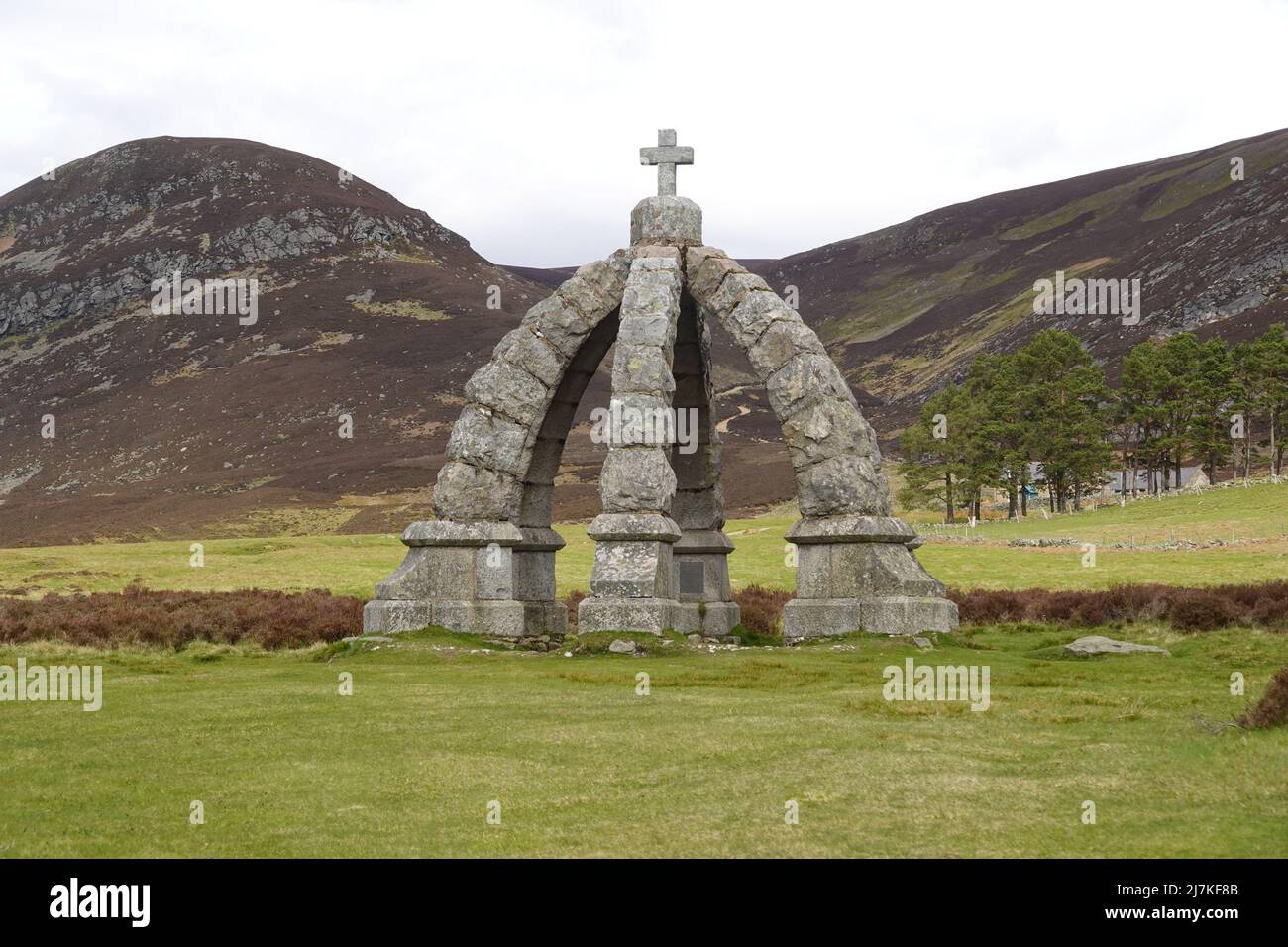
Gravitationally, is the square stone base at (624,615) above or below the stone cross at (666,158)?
below

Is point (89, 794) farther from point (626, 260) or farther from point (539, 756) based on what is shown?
point (626, 260)

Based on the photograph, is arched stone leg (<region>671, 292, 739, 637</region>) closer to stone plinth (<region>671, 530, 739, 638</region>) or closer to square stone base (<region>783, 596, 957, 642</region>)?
stone plinth (<region>671, 530, 739, 638</region>)

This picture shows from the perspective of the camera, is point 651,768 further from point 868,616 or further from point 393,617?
point 393,617

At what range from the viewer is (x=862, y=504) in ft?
101

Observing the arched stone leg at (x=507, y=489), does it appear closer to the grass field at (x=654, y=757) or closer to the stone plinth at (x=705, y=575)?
the grass field at (x=654, y=757)

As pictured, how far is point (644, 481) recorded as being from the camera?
30641 millimetres

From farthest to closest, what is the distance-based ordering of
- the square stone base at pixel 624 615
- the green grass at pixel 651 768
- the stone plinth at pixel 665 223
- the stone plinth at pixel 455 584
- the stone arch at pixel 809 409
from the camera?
the stone plinth at pixel 665 223 → the stone plinth at pixel 455 584 → the stone arch at pixel 809 409 → the square stone base at pixel 624 615 → the green grass at pixel 651 768

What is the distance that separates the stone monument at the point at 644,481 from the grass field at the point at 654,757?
5.61 ft

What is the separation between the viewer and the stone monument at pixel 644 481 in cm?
A: 3019

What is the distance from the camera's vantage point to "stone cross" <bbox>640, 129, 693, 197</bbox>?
116ft

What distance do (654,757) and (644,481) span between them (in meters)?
15.5

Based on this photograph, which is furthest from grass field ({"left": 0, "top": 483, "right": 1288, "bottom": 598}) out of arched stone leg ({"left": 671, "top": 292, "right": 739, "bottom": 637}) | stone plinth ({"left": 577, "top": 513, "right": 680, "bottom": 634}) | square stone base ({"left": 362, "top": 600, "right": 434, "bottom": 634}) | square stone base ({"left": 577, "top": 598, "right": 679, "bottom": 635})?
square stone base ({"left": 577, "top": 598, "right": 679, "bottom": 635})

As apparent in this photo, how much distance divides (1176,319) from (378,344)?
390 feet

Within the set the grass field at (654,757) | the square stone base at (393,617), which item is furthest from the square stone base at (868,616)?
the square stone base at (393,617)
